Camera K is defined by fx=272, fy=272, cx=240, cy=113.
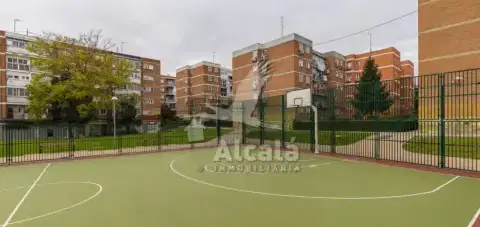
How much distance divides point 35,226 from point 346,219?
14.8ft

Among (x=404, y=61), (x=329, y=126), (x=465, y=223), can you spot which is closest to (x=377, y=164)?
(x=329, y=126)

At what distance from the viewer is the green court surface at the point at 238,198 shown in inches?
159

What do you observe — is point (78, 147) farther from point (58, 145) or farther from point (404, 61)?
point (404, 61)

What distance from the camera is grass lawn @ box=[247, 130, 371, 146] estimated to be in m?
12.6

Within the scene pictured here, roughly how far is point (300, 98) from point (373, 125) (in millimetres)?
3522

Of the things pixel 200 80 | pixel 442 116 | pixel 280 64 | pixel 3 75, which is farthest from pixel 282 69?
pixel 3 75

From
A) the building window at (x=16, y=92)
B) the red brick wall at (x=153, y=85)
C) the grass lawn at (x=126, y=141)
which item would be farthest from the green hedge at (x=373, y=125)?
the red brick wall at (x=153, y=85)

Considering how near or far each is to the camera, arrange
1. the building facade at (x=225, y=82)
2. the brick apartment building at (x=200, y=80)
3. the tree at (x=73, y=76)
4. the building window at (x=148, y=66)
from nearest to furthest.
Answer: the tree at (x=73, y=76) → the building window at (x=148, y=66) → the brick apartment building at (x=200, y=80) → the building facade at (x=225, y=82)

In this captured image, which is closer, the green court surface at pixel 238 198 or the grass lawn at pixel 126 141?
the green court surface at pixel 238 198

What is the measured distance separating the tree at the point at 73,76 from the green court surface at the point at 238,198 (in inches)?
738

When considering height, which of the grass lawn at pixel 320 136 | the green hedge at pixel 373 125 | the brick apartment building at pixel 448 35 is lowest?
the grass lawn at pixel 320 136

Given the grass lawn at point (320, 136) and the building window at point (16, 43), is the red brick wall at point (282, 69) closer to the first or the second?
the grass lawn at point (320, 136)

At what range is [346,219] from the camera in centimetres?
400

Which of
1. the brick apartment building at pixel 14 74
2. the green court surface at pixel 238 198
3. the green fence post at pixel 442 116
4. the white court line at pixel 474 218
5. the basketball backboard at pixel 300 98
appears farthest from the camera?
the brick apartment building at pixel 14 74
